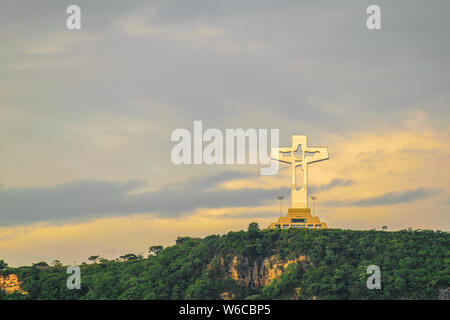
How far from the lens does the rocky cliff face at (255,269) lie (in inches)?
3031

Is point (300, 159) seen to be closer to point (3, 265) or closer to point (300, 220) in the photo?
point (300, 220)

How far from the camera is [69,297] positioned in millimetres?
79438

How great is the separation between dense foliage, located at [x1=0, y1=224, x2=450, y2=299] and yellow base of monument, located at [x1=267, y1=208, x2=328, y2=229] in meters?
1.17

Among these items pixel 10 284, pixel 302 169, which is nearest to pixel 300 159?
pixel 302 169

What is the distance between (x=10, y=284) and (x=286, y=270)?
32.3 meters

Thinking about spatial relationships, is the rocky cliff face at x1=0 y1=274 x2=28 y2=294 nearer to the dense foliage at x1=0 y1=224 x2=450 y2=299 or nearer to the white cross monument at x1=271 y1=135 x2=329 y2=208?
the dense foliage at x1=0 y1=224 x2=450 y2=299

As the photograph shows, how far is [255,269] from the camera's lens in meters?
77.8

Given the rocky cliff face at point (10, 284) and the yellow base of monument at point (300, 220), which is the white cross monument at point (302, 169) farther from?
the rocky cliff face at point (10, 284)
